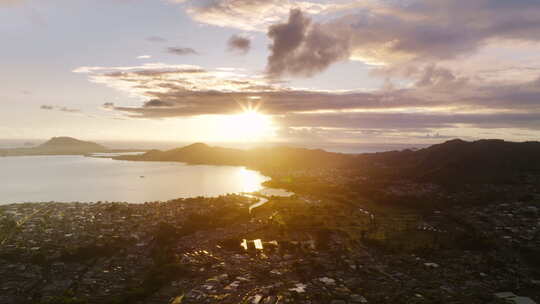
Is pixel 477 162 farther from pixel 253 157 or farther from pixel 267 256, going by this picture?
pixel 253 157

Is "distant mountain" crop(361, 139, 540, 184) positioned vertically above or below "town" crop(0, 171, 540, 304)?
above

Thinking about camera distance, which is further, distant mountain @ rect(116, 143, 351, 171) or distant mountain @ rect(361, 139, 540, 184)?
distant mountain @ rect(116, 143, 351, 171)

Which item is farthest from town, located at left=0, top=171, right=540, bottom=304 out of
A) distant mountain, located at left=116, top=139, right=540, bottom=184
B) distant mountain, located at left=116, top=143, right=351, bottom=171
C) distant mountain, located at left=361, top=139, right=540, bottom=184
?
distant mountain, located at left=116, top=143, right=351, bottom=171

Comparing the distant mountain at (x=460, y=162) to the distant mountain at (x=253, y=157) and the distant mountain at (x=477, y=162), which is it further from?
the distant mountain at (x=253, y=157)

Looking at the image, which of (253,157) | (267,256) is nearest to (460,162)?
(267,256)

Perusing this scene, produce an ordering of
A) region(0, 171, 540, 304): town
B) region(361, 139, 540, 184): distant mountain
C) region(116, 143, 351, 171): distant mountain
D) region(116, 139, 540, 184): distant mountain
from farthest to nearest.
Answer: region(116, 143, 351, 171): distant mountain, region(116, 139, 540, 184): distant mountain, region(361, 139, 540, 184): distant mountain, region(0, 171, 540, 304): town

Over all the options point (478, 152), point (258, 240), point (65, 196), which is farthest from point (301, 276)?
point (478, 152)

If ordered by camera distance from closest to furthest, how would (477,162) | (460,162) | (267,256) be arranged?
(267,256), (477,162), (460,162)

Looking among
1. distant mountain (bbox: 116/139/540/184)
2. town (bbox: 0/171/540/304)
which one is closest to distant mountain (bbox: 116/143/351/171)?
distant mountain (bbox: 116/139/540/184)

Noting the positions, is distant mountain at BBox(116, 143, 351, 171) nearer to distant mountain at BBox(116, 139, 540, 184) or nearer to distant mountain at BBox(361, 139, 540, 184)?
distant mountain at BBox(116, 139, 540, 184)

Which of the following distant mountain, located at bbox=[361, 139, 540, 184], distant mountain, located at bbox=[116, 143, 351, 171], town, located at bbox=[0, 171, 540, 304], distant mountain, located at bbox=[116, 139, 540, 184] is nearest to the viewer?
town, located at bbox=[0, 171, 540, 304]

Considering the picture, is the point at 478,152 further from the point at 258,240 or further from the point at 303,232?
the point at 258,240
